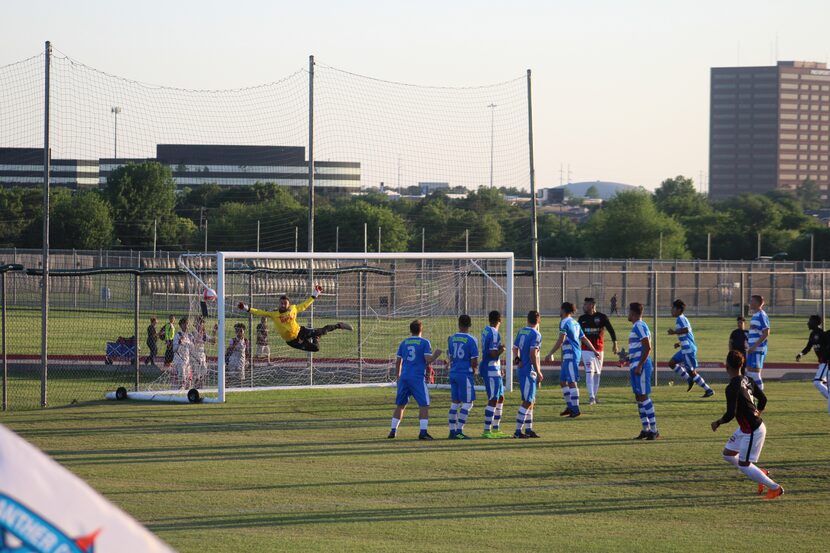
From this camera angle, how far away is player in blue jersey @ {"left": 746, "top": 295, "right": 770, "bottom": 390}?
18875mm

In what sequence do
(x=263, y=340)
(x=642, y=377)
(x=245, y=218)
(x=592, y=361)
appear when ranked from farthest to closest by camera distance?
(x=245, y=218) → (x=263, y=340) → (x=592, y=361) → (x=642, y=377)

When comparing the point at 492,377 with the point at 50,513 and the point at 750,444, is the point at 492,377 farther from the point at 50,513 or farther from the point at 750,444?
the point at 50,513

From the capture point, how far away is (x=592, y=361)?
19297mm

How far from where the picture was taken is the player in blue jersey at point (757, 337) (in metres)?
18.9

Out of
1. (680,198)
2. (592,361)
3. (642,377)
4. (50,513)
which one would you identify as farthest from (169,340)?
(680,198)

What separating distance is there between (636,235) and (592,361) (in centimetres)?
6250

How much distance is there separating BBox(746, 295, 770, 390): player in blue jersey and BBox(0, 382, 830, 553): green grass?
Result: 3.10 feet

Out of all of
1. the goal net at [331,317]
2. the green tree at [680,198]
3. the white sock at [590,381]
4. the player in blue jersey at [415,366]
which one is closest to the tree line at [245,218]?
the goal net at [331,317]

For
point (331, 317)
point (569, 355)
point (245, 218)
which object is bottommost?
point (569, 355)

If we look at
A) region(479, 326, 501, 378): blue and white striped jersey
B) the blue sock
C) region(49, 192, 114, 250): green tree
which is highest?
region(49, 192, 114, 250): green tree

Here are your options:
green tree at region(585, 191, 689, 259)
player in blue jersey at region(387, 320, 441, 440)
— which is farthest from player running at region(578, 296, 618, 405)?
green tree at region(585, 191, 689, 259)

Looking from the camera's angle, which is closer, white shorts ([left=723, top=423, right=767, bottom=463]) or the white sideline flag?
the white sideline flag

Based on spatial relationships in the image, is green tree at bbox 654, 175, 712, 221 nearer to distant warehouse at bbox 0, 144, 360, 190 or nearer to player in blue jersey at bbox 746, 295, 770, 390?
distant warehouse at bbox 0, 144, 360, 190

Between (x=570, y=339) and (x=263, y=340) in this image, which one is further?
(x=263, y=340)
